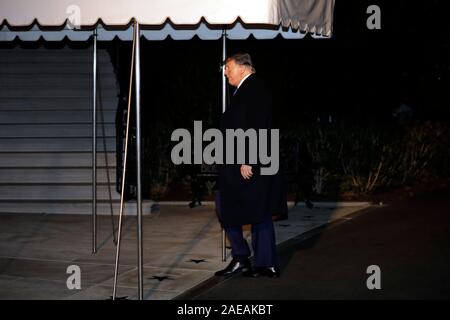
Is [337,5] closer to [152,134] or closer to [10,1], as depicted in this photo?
[152,134]

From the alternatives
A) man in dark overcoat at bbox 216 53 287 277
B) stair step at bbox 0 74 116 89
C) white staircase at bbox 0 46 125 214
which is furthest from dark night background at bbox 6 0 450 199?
man in dark overcoat at bbox 216 53 287 277

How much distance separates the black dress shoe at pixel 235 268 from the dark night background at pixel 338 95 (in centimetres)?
261

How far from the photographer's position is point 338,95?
23531 millimetres

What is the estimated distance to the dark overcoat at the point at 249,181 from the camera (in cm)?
812

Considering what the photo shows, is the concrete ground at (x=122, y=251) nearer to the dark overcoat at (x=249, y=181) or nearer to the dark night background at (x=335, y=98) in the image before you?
the dark overcoat at (x=249, y=181)

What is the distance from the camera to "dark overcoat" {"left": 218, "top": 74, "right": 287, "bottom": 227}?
812cm

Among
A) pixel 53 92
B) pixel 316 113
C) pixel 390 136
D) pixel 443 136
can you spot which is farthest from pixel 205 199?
pixel 316 113

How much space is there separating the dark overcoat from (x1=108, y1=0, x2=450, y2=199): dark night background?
1826mm

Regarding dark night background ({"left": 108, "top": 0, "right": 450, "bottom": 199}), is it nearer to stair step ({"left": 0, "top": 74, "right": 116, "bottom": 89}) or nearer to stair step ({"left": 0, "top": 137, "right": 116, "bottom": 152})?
stair step ({"left": 0, "top": 74, "right": 116, "bottom": 89})

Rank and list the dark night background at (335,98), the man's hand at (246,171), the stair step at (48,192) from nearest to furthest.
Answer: the man's hand at (246,171)
the stair step at (48,192)
the dark night background at (335,98)

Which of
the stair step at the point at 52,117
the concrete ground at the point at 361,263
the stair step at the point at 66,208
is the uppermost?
the stair step at the point at 52,117

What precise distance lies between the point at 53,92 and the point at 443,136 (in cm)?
912

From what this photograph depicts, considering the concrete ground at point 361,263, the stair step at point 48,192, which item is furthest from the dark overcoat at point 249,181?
the stair step at point 48,192

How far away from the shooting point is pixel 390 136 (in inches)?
699
